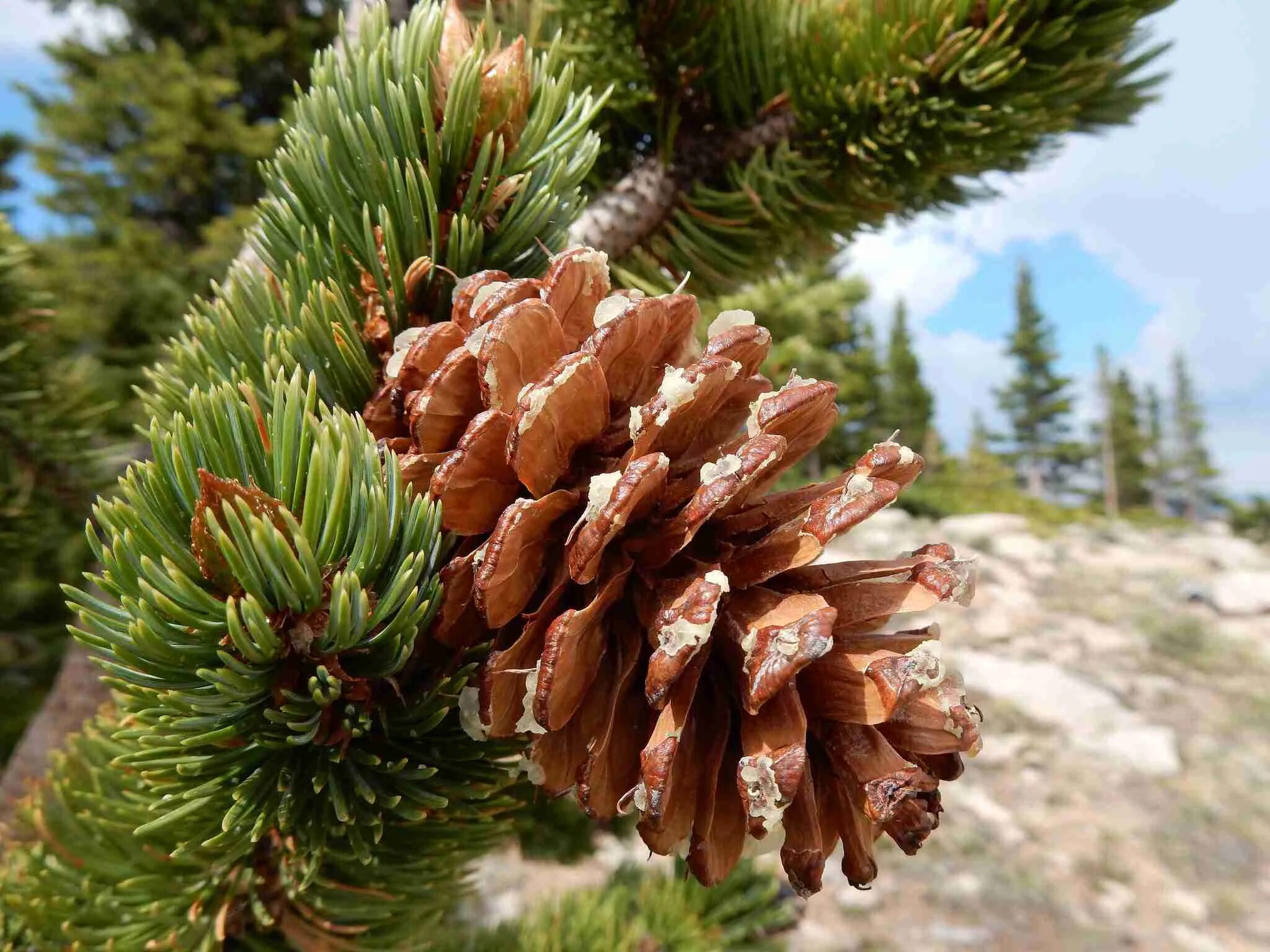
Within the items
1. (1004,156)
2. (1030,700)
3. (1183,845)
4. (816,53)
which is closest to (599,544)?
(816,53)

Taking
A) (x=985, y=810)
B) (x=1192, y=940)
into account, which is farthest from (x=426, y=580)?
(x=985, y=810)

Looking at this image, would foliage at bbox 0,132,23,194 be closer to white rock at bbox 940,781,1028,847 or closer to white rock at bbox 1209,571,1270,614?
white rock at bbox 940,781,1028,847

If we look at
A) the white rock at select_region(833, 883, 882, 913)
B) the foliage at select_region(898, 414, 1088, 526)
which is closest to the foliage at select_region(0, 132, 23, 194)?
the white rock at select_region(833, 883, 882, 913)

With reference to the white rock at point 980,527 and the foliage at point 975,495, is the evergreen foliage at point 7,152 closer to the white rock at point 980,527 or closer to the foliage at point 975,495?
the white rock at point 980,527

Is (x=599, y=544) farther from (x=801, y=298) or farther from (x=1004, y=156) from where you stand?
(x=801, y=298)

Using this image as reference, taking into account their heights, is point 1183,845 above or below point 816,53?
below

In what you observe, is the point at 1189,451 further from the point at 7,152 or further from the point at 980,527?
the point at 7,152
